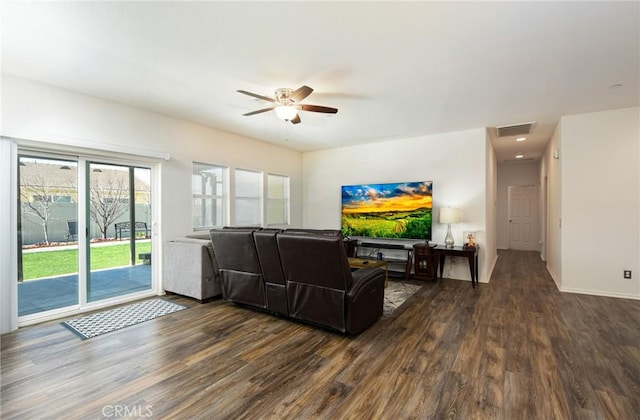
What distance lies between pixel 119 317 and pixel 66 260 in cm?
103

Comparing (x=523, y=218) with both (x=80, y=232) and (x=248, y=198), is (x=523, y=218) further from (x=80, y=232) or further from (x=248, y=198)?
(x=80, y=232)

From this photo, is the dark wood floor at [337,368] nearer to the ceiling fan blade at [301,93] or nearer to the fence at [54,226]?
the fence at [54,226]

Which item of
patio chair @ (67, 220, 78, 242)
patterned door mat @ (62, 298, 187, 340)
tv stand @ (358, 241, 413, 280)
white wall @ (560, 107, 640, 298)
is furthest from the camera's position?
tv stand @ (358, 241, 413, 280)

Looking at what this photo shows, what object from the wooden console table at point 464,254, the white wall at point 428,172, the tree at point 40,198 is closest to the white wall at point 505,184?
the white wall at point 428,172

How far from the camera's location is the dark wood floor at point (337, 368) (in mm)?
1860

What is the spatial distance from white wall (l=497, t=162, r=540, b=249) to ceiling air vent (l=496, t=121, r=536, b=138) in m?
3.98

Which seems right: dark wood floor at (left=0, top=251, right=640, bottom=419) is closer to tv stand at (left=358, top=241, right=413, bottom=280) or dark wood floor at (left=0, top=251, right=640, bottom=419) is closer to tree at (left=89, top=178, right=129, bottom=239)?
tree at (left=89, top=178, right=129, bottom=239)

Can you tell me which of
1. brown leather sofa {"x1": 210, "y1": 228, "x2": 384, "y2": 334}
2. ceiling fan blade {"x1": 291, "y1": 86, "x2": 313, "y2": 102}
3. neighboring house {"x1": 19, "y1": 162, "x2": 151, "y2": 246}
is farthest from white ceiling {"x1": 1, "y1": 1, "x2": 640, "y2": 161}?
Answer: brown leather sofa {"x1": 210, "y1": 228, "x2": 384, "y2": 334}

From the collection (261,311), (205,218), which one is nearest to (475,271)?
(261,311)

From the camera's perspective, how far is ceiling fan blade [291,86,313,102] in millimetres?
2912

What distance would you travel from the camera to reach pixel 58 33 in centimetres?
235

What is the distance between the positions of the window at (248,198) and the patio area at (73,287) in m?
1.86

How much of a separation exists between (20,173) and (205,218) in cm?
242

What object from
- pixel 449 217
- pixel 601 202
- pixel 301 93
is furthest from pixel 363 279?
pixel 601 202
